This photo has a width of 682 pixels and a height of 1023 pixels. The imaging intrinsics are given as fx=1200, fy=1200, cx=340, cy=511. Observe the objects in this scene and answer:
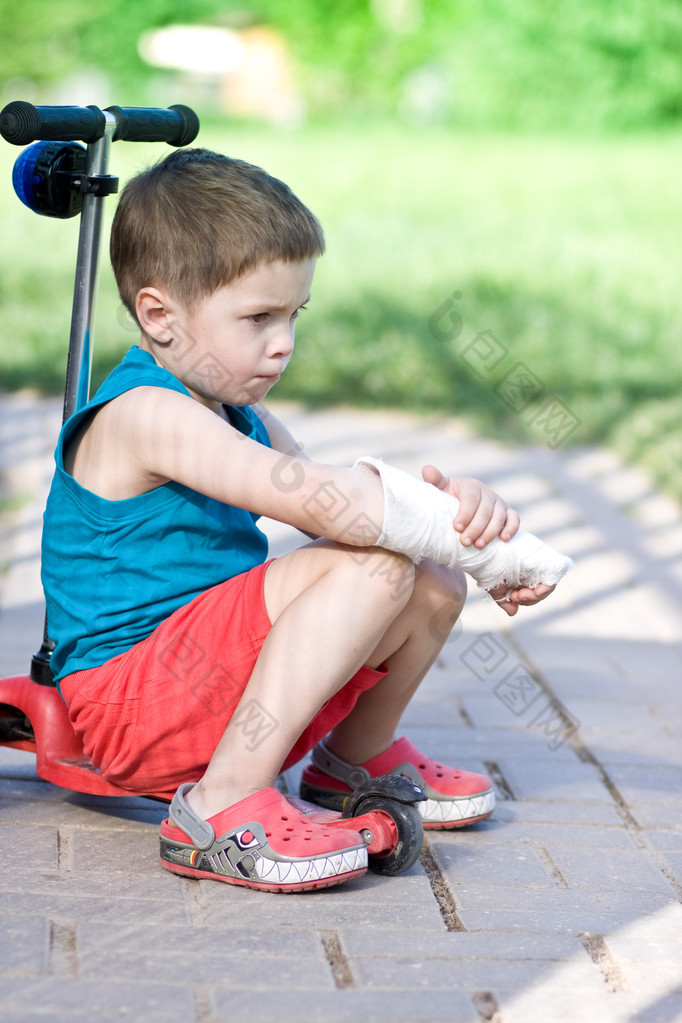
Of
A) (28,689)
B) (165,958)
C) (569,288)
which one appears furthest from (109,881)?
(569,288)

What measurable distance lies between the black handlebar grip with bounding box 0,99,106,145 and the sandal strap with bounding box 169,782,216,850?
105 cm

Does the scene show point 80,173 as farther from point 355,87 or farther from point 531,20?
point 355,87

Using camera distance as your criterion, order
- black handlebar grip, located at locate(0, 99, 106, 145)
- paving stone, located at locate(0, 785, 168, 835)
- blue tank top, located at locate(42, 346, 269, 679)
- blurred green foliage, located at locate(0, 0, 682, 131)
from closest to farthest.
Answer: black handlebar grip, located at locate(0, 99, 106, 145)
blue tank top, located at locate(42, 346, 269, 679)
paving stone, located at locate(0, 785, 168, 835)
blurred green foliage, located at locate(0, 0, 682, 131)

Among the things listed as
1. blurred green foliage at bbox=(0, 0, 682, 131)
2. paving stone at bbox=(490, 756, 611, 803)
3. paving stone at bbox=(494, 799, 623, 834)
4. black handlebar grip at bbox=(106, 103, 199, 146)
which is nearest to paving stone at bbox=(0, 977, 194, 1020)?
paving stone at bbox=(494, 799, 623, 834)

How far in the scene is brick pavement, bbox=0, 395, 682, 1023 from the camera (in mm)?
1555

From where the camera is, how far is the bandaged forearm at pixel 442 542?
182 cm

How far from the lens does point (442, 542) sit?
6.06 feet

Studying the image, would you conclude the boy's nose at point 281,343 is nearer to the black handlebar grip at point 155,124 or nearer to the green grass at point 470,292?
the black handlebar grip at point 155,124

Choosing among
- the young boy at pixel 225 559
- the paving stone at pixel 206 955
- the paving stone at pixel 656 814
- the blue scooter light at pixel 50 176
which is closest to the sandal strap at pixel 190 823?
the young boy at pixel 225 559

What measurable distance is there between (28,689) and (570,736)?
3.89 ft

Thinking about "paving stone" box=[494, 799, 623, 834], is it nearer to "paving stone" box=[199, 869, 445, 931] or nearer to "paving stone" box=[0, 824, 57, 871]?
"paving stone" box=[199, 869, 445, 931]

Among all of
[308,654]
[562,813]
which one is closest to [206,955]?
[308,654]

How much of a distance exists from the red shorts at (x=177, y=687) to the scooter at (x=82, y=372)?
94 millimetres

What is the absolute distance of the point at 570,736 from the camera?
8.59ft
